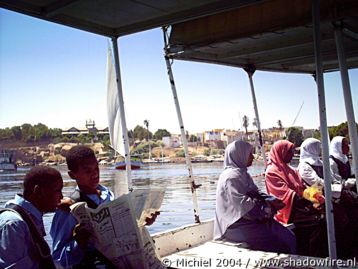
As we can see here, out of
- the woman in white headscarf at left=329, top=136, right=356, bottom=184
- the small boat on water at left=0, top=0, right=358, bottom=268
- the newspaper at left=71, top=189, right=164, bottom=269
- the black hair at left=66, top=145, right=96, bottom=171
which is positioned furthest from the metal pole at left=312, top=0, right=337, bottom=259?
the woman in white headscarf at left=329, top=136, right=356, bottom=184

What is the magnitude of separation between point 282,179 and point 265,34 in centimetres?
158

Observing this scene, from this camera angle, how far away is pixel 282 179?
4270 mm

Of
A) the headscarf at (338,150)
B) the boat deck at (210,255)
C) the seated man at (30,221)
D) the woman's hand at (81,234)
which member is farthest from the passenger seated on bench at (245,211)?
the seated man at (30,221)

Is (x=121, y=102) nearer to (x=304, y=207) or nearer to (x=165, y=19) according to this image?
(x=165, y=19)

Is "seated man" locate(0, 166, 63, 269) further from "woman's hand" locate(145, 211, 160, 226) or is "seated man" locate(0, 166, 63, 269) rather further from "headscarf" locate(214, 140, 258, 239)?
"headscarf" locate(214, 140, 258, 239)

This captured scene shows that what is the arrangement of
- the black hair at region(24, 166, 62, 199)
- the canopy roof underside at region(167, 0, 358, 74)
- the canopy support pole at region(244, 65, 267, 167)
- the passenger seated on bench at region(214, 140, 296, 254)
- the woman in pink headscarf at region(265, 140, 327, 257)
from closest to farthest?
the black hair at region(24, 166, 62, 199), the canopy roof underside at region(167, 0, 358, 74), the passenger seated on bench at region(214, 140, 296, 254), the woman in pink headscarf at region(265, 140, 327, 257), the canopy support pole at region(244, 65, 267, 167)

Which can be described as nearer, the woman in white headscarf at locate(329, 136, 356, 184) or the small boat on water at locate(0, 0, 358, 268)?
the small boat on water at locate(0, 0, 358, 268)

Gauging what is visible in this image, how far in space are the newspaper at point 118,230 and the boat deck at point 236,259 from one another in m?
1.13

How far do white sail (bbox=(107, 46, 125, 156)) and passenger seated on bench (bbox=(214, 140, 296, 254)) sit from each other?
104 centimetres

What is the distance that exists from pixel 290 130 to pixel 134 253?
4.97m

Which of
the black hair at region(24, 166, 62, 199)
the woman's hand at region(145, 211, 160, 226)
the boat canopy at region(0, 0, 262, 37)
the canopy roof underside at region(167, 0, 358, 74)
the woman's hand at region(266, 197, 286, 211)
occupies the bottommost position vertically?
A: the woman's hand at region(266, 197, 286, 211)

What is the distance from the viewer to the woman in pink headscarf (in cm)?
411

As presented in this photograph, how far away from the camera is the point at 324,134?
280 centimetres

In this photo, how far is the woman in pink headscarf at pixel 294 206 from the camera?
411 cm
